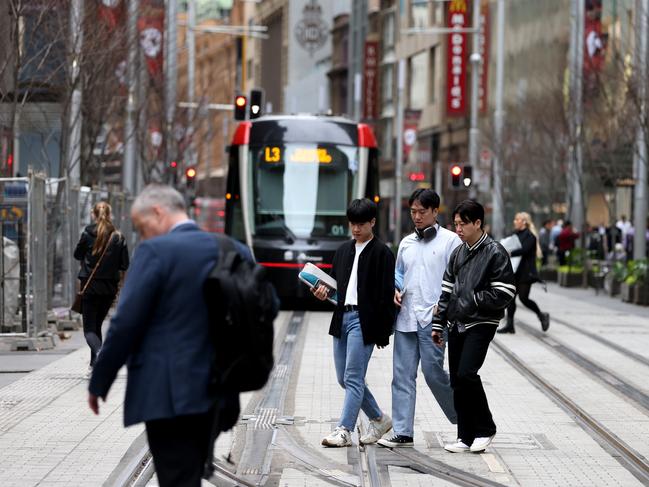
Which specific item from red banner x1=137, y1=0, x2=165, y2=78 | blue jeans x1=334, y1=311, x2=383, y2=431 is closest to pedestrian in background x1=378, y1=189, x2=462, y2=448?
blue jeans x1=334, y1=311, x2=383, y2=431

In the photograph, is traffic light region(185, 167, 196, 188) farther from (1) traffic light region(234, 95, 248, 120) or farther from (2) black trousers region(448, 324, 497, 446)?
(2) black trousers region(448, 324, 497, 446)

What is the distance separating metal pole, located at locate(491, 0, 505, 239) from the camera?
5488 centimetres

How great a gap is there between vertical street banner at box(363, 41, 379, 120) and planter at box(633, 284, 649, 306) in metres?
57.3

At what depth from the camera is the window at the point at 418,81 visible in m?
79.4

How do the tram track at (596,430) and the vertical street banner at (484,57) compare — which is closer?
the tram track at (596,430)

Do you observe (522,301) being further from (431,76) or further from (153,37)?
(431,76)

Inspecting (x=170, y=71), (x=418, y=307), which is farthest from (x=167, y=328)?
(x=170, y=71)

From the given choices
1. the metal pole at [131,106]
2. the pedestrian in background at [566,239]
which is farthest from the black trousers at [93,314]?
the pedestrian in background at [566,239]

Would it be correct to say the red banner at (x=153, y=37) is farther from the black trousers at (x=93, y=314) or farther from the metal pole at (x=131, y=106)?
the black trousers at (x=93, y=314)

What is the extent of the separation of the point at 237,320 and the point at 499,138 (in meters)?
51.7

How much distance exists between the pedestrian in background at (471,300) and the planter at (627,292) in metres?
22.2

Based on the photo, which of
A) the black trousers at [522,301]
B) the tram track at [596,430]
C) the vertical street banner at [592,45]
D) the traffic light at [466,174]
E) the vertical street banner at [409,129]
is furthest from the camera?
the vertical street banner at [409,129]

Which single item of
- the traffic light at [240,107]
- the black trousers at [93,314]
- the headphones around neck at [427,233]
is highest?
the traffic light at [240,107]

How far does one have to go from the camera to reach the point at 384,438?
1166cm
